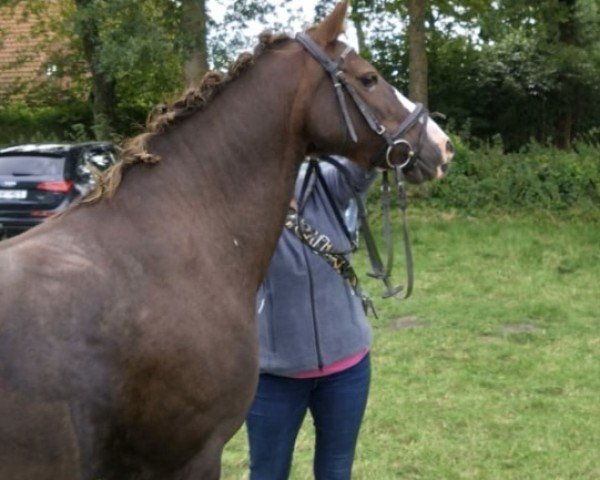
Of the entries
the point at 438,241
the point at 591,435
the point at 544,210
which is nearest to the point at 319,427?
the point at 591,435

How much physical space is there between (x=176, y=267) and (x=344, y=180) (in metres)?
0.84

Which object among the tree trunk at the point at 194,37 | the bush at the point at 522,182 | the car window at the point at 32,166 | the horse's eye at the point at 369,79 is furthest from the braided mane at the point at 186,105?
the tree trunk at the point at 194,37

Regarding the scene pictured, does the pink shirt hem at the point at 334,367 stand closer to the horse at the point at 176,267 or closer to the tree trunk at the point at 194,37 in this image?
the horse at the point at 176,267

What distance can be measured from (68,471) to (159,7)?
1343 centimetres

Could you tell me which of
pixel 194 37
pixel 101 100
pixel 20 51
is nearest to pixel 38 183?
pixel 194 37

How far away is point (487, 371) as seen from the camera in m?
6.79

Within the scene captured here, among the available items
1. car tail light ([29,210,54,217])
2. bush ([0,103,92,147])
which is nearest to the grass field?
car tail light ([29,210,54,217])

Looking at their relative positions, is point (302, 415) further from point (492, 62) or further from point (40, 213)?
point (492, 62)

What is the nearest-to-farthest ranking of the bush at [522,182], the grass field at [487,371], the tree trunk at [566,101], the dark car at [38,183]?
the grass field at [487,371], the dark car at [38,183], the bush at [522,182], the tree trunk at [566,101]

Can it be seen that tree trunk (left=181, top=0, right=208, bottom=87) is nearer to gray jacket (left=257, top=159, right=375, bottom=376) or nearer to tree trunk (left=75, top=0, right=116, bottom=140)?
tree trunk (left=75, top=0, right=116, bottom=140)

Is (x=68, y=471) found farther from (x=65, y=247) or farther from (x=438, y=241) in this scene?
(x=438, y=241)

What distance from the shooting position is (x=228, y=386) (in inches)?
107

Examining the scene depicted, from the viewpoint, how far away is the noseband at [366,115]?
2.87m

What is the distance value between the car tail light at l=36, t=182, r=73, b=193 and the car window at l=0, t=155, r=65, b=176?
0.17m
